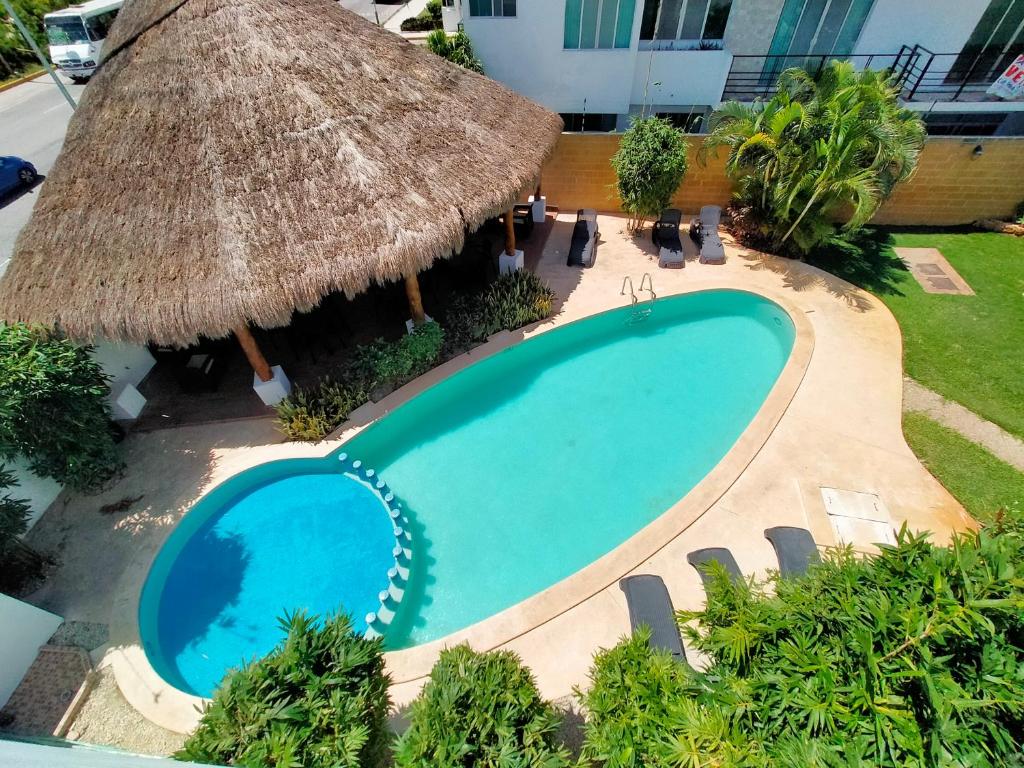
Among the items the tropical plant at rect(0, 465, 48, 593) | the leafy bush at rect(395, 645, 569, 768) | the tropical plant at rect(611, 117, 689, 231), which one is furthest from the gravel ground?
A: the tropical plant at rect(611, 117, 689, 231)

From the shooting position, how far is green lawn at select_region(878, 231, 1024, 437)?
8773 millimetres

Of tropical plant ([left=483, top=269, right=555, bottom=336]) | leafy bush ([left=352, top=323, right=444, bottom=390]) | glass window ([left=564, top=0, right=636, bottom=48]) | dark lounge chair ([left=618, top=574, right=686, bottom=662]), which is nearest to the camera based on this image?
dark lounge chair ([left=618, top=574, right=686, bottom=662])

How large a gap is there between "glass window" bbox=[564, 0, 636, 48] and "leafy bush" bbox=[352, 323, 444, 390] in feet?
33.7

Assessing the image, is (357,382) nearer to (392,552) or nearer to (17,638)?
(392,552)

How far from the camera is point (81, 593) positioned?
6801 millimetres

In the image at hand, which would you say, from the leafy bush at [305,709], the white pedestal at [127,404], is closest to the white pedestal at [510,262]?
the white pedestal at [127,404]

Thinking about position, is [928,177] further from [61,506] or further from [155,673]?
[61,506]

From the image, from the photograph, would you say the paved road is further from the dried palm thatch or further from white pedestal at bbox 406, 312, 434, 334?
white pedestal at bbox 406, 312, 434, 334

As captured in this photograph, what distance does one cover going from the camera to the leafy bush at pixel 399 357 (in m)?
9.30

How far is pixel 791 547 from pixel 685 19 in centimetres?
1500

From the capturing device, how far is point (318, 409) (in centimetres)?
875

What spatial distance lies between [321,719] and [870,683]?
4.51 m

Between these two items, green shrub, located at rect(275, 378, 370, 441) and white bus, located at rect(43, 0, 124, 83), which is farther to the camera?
white bus, located at rect(43, 0, 124, 83)

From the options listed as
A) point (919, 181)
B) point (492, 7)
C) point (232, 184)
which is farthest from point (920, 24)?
point (232, 184)
